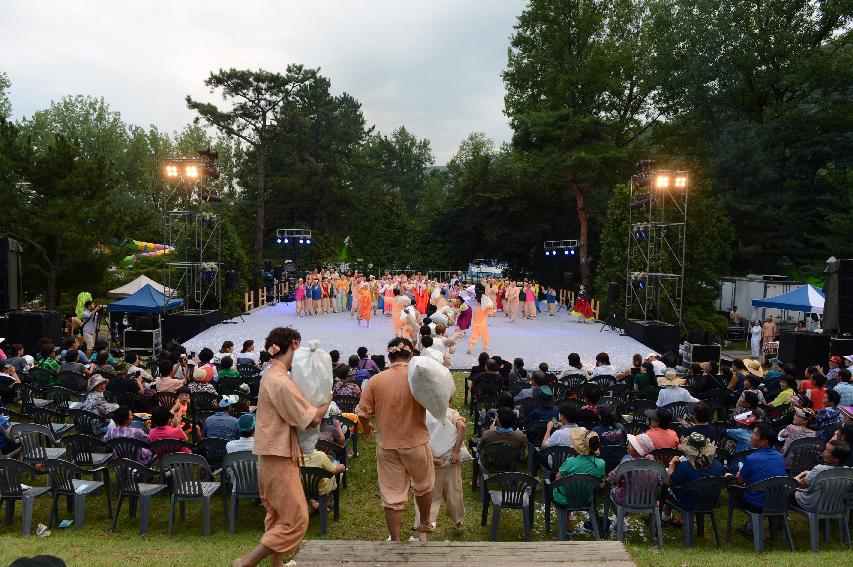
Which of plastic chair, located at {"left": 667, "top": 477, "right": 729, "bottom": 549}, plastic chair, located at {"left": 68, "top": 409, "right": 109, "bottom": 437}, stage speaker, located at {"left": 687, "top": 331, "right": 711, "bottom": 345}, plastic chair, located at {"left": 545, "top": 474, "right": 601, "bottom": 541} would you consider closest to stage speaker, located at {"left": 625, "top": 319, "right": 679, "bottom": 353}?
stage speaker, located at {"left": 687, "top": 331, "right": 711, "bottom": 345}

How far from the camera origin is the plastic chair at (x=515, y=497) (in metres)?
5.66

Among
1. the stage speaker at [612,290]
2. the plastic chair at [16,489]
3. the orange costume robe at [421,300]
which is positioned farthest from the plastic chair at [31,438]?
the stage speaker at [612,290]

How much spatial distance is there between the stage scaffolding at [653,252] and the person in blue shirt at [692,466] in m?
14.1

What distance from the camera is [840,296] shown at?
15.1 meters

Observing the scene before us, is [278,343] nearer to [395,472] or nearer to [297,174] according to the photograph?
[395,472]

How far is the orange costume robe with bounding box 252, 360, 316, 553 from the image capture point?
3742mm

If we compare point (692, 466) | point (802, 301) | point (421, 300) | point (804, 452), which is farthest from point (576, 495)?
point (421, 300)

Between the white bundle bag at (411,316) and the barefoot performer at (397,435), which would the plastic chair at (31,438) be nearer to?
the barefoot performer at (397,435)

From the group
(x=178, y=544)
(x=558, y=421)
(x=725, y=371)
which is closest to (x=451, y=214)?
(x=725, y=371)

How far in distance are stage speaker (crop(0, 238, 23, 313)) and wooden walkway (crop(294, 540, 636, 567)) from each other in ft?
45.4

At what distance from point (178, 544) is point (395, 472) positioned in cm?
223

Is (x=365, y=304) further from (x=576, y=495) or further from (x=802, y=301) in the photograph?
(x=576, y=495)

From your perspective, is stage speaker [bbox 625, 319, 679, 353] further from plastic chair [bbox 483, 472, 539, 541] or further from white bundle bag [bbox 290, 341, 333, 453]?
white bundle bag [bbox 290, 341, 333, 453]

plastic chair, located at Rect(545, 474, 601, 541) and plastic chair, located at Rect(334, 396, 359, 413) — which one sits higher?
plastic chair, located at Rect(334, 396, 359, 413)
